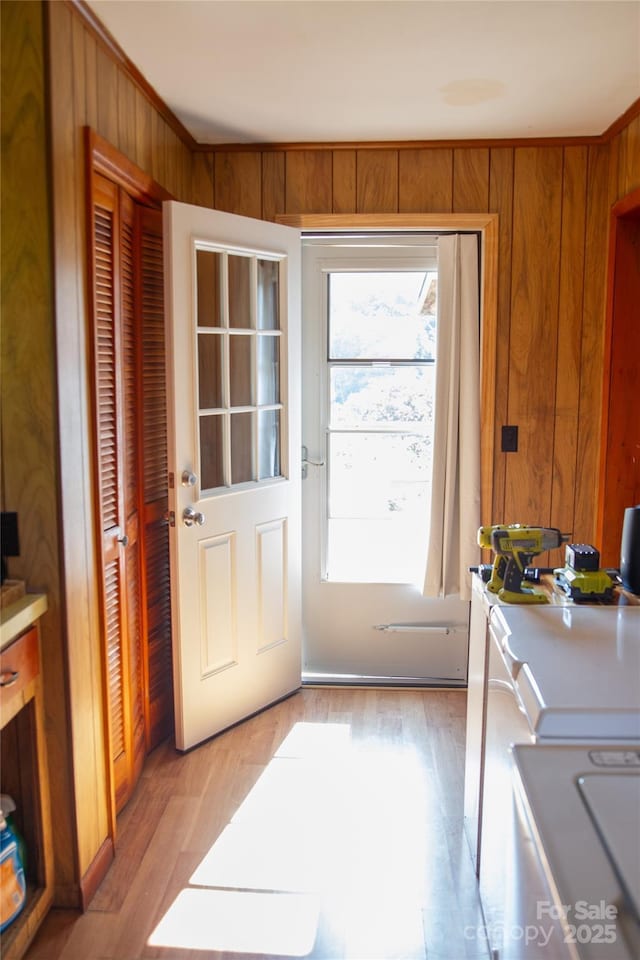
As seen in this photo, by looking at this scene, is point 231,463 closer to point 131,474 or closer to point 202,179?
point 131,474

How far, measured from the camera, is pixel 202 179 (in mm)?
3340

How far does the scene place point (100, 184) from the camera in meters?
2.32

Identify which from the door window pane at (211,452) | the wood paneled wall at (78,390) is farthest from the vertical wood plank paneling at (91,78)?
the door window pane at (211,452)

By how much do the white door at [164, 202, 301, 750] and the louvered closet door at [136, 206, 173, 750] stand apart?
103 millimetres

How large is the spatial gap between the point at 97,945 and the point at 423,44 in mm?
2609

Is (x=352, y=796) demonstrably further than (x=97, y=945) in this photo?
Yes

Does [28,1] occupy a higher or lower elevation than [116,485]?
higher

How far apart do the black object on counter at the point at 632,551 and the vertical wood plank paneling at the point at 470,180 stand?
65.1 inches

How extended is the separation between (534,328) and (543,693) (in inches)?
84.1

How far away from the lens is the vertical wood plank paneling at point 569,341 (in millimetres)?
3225

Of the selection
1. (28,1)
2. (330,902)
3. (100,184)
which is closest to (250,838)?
(330,902)

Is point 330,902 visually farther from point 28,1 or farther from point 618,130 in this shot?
point 618,130

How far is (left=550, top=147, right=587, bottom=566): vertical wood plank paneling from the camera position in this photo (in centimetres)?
322

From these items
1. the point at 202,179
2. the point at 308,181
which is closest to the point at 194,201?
the point at 202,179
